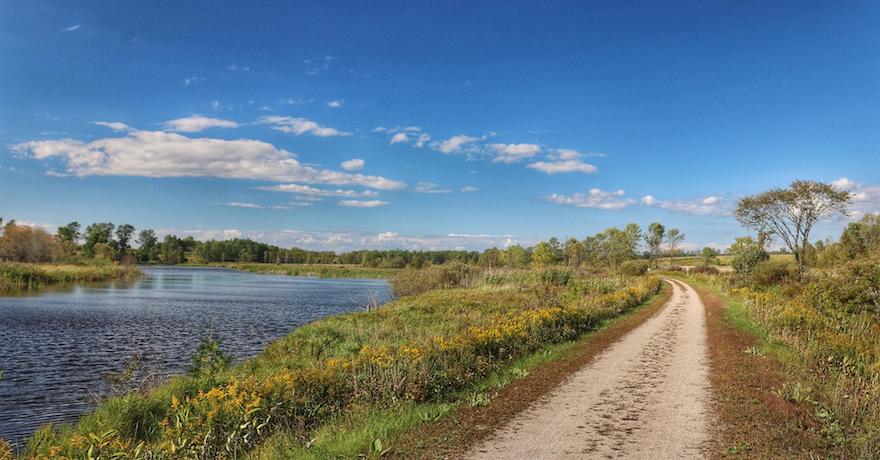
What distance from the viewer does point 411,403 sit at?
895cm

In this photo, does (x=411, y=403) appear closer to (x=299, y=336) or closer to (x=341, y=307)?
(x=299, y=336)

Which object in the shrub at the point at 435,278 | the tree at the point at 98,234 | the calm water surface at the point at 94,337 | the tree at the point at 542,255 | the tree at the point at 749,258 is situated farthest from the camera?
the tree at the point at 98,234

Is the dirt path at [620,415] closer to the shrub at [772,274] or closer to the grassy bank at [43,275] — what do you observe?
the shrub at [772,274]

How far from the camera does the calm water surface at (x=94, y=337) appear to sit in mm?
13195

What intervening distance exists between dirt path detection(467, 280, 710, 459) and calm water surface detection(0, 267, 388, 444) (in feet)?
33.2

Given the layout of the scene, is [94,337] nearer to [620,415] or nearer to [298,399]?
[298,399]

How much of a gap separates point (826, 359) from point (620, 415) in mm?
7539

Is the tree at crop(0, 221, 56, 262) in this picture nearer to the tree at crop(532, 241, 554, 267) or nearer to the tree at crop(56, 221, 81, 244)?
the tree at crop(56, 221, 81, 244)

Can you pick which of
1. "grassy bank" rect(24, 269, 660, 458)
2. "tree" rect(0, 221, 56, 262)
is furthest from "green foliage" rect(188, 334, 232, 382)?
"tree" rect(0, 221, 56, 262)

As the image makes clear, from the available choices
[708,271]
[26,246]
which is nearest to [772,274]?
[708,271]

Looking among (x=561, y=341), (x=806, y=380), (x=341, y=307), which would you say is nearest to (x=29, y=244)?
A: (x=341, y=307)

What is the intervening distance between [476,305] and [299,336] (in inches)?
426

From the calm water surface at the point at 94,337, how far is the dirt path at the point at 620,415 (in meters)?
10.1

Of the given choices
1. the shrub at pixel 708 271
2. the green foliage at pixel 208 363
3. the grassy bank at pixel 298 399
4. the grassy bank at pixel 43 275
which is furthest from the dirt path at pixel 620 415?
the shrub at pixel 708 271
